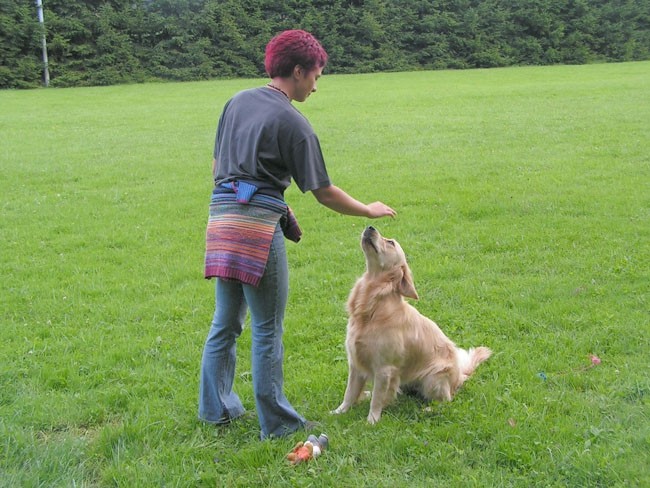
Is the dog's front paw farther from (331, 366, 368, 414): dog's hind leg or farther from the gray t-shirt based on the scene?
the gray t-shirt

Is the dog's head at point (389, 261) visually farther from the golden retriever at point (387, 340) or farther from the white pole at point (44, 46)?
the white pole at point (44, 46)

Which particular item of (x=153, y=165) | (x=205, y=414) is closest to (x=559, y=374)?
(x=205, y=414)

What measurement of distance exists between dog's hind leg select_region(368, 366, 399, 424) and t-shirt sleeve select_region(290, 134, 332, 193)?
1.44 meters

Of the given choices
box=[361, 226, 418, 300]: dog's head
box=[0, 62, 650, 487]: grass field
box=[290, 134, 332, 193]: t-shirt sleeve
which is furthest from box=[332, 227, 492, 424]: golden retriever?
box=[290, 134, 332, 193]: t-shirt sleeve

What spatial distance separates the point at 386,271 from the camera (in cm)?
416

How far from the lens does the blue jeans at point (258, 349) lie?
11.8 ft

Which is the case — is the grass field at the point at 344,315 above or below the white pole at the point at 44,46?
above

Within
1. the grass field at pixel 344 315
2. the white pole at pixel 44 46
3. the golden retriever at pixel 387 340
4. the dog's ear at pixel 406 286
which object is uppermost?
the dog's ear at pixel 406 286

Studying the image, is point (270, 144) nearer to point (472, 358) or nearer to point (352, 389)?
point (352, 389)

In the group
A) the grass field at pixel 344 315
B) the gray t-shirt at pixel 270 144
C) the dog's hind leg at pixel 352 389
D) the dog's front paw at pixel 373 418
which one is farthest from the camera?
the dog's hind leg at pixel 352 389

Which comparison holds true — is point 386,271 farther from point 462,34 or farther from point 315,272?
point 462,34

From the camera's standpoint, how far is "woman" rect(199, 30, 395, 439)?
336 centimetres

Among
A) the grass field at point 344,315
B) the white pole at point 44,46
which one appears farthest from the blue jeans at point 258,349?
the white pole at point 44,46

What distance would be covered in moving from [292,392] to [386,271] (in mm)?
1118
